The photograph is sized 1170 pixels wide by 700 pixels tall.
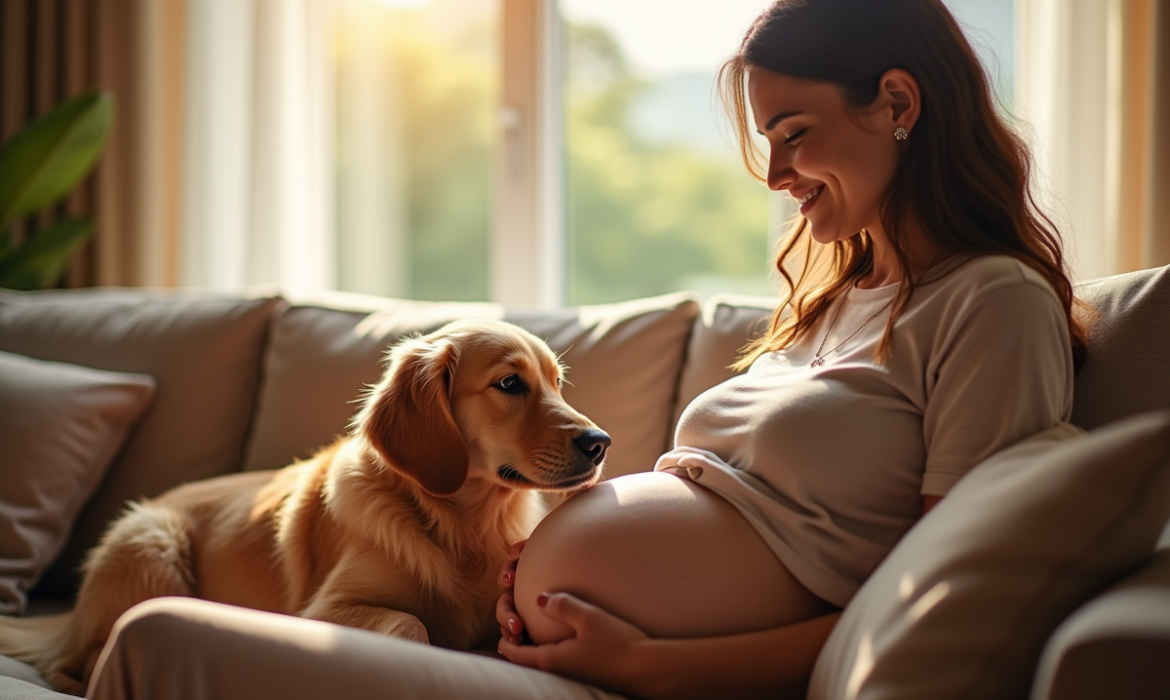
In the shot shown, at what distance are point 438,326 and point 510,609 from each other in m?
0.92

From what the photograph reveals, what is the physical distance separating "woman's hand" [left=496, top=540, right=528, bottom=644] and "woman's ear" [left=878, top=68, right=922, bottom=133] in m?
0.87

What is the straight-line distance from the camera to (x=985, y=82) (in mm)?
1380

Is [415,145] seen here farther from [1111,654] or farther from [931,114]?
[1111,654]

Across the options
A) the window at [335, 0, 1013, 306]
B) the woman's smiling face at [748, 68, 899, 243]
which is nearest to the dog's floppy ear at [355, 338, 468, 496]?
the woman's smiling face at [748, 68, 899, 243]

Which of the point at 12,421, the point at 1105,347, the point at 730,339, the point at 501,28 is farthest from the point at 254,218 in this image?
the point at 1105,347

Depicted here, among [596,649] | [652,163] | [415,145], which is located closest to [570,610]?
[596,649]

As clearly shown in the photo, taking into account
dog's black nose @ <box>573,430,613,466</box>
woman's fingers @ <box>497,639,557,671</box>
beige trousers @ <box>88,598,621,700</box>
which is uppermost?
dog's black nose @ <box>573,430,613,466</box>

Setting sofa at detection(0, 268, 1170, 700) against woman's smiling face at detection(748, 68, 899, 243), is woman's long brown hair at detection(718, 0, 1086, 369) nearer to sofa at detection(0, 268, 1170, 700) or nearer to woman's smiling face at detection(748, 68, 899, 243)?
woman's smiling face at detection(748, 68, 899, 243)

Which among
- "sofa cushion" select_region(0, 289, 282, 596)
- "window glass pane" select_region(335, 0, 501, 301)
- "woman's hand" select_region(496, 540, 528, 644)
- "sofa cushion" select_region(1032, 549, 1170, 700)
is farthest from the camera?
"window glass pane" select_region(335, 0, 501, 301)

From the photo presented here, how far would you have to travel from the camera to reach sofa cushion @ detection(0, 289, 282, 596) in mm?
2227

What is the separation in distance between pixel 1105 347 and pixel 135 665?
55.5 inches

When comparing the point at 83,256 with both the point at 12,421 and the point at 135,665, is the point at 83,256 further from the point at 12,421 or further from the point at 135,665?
the point at 135,665

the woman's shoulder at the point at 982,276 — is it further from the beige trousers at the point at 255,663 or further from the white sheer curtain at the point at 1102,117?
the white sheer curtain at the point at 1102,117

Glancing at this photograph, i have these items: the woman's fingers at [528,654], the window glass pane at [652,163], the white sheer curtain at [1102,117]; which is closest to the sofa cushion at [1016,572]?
the woman's fingers at [528,654]
